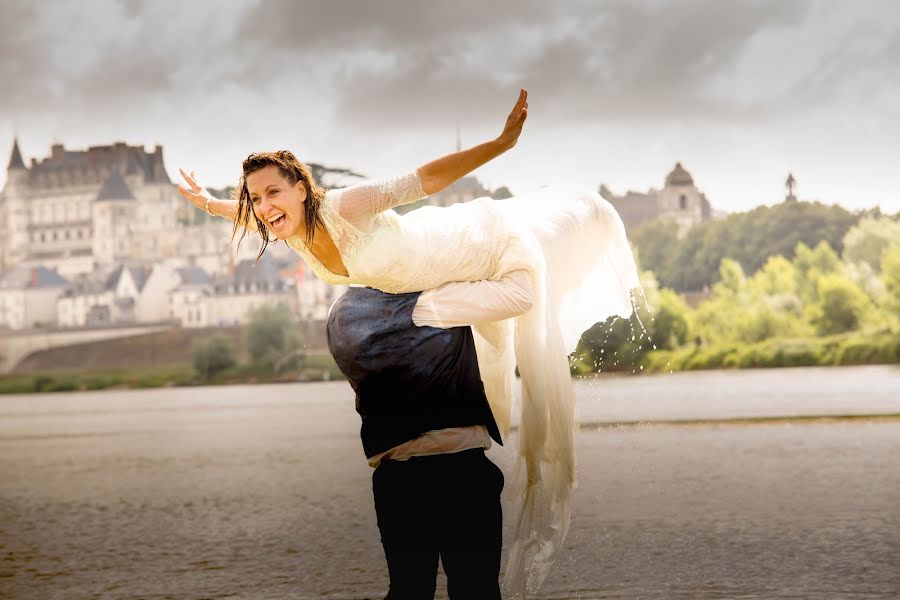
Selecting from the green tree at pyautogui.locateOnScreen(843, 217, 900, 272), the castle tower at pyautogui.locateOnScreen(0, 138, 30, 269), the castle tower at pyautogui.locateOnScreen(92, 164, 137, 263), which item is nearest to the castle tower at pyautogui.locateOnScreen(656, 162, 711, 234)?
the green tree at pyautogui.locateOnScreen(843, 217, 900, 272)

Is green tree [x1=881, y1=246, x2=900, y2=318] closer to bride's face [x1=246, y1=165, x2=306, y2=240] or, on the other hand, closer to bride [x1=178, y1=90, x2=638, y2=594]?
bride [x1=178, y1=90, x2=638, y2=594]

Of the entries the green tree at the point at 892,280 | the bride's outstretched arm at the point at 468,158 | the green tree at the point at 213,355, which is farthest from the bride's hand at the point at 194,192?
the green tree at the point at 213,355

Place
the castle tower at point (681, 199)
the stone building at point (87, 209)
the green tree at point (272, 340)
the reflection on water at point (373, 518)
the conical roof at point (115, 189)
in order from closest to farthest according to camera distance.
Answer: the reflection on water at point (373, 518), the green tree at point (272, 340), the castle tower at point (681, 199), the stone building at point (87, 209), the conical roof at point (115, 189)

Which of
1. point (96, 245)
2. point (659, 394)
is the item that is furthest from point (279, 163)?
point (96, 245)

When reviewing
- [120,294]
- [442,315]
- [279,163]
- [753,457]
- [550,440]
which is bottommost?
[753,457]

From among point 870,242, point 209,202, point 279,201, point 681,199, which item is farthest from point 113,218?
point 279,201

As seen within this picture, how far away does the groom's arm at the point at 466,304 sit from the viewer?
2.87m

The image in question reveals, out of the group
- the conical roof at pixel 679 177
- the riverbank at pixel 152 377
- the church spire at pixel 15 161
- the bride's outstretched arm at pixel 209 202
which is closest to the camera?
the bride's outstretched arm at pixel 209 202

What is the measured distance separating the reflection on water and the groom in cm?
87

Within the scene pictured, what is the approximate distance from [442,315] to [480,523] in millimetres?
458

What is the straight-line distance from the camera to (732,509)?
27.9 ft

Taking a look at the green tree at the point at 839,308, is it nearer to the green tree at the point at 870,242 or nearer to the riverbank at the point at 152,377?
the green tree at the point at 870,242

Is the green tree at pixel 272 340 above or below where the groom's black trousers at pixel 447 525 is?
above

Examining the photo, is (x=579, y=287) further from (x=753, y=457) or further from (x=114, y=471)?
(x=114, y=471)
